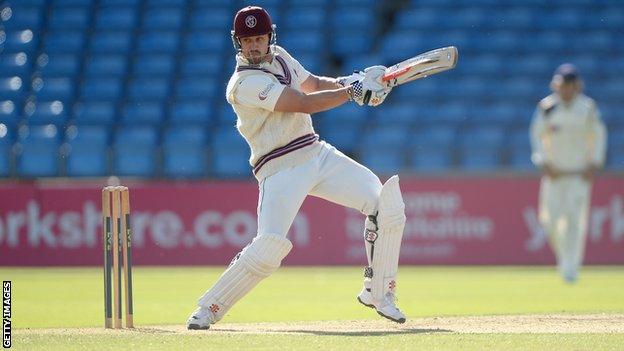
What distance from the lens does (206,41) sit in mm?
20203

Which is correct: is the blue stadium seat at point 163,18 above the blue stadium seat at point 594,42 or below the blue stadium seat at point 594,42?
above

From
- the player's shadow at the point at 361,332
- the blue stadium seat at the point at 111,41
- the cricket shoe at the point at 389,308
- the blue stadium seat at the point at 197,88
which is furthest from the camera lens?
the blue stadium seat at the point at 111,41

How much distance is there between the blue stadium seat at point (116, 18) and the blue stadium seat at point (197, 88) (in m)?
1.78

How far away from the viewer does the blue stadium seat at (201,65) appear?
19641mm

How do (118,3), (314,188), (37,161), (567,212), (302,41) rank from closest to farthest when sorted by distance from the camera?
(314,188) → (567,212) → (37,161) → (302,41) → (118,3)

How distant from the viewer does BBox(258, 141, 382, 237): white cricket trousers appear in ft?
26.1

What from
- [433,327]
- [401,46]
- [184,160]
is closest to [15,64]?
[184,160]

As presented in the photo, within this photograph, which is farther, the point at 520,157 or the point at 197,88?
the point at 197,88

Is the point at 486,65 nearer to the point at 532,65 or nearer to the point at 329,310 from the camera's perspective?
the point at 532,65

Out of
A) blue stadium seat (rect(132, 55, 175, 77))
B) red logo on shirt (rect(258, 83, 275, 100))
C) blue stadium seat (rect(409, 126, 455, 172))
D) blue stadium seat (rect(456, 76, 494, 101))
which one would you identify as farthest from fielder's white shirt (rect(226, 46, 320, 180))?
blue stadium seat (rect(132, 55, 175, 77))

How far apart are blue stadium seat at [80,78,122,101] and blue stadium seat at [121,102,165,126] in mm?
347

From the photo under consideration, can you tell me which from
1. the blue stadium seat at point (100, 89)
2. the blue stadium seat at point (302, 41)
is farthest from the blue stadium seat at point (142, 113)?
the blue stadium seat at point (302, 41)

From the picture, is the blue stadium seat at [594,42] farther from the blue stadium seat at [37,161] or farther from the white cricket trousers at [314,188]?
the white cricket trousers at [314,188]

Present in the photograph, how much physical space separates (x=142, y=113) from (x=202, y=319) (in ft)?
37.5
